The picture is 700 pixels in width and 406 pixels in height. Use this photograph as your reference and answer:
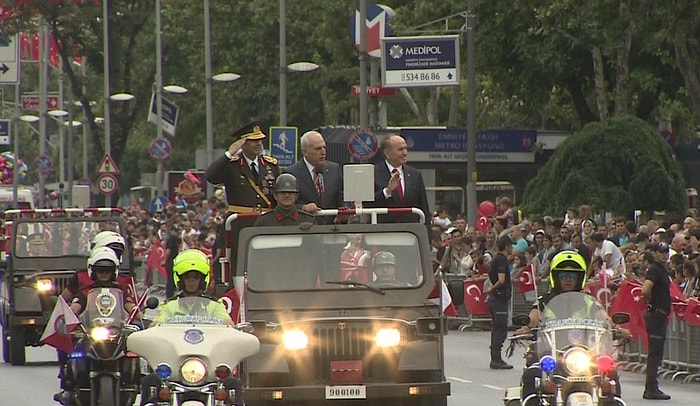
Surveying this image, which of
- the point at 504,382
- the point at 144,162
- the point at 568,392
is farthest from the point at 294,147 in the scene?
the point at 144,162

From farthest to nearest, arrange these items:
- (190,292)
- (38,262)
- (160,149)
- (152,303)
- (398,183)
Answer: (160,149) < (38,262) < (398,183) < (152,303) < (190,292)

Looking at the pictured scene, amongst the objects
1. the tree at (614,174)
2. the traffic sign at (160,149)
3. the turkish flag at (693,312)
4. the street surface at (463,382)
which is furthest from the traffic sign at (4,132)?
the turkish flag at (693,312)

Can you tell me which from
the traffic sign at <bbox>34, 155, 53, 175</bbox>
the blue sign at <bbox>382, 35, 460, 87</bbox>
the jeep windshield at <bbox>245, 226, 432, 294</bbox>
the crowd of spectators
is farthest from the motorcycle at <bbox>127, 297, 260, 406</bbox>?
the traffic sign at <bbox>34, 155, 53, 175</bbox>

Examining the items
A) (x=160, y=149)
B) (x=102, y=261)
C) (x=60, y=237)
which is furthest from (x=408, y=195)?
(x=160, y=149)

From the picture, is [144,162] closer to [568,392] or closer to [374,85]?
[374,85]

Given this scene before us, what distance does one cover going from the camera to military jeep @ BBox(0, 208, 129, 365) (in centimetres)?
2280

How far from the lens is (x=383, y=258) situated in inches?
562

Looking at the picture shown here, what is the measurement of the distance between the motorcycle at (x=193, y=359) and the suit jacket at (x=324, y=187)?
377 centimetres

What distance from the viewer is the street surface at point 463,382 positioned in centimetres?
1848

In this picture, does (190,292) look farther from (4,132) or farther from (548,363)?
(4,132)

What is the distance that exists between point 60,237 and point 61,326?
10.2 metres

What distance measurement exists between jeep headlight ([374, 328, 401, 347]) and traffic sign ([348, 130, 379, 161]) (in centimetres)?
2120

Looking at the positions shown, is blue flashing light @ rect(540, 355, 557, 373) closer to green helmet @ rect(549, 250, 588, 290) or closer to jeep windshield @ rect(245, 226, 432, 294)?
green helmet @ rect(549, 250, 588, 290)

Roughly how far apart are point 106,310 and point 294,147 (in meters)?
26.3
